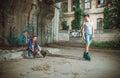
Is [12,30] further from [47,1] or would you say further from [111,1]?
[111,1]

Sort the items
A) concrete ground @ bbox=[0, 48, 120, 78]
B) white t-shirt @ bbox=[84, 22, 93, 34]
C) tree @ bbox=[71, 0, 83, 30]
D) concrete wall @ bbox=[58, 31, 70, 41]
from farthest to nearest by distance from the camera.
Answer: tree @ bbox=[71, 0, 83, 30], concrete wall @ bbox=[58, 31, 70, 41], white t-shirt @ bbox=[84, 22, 93, 34], concrete ground @ bbox=[0, 48, 120, 78]

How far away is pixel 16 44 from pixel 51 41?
5.73 m

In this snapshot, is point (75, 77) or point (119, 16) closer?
point (75, 77)

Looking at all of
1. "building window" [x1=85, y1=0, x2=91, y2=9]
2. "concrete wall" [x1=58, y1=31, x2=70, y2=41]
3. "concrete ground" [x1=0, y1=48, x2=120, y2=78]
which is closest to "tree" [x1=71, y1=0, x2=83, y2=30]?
"building window" [x1=85, y1=0, x2=91, y2=9]

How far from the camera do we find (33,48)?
833 centimetres

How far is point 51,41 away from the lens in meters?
16.7

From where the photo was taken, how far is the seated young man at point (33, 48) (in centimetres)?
821

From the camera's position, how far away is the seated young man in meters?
8.21

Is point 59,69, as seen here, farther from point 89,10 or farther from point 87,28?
point 89,10

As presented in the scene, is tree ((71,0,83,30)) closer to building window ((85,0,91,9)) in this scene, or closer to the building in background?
the building in background

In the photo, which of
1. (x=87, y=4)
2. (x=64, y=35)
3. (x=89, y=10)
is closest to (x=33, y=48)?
(x=64, y=35)

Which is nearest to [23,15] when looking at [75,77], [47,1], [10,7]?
[10,7]

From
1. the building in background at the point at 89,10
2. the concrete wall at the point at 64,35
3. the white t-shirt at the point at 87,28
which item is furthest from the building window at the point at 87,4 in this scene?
the white t-shirt at the point at 87,28

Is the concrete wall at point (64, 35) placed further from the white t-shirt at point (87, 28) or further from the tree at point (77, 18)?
the white t-shirt at point (87, 28)
